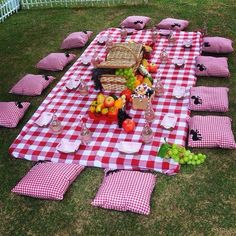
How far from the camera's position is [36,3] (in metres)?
16.4

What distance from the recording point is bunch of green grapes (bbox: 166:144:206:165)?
7.57m

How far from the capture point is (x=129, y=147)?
781cm

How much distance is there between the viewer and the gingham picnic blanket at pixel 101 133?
7.73m

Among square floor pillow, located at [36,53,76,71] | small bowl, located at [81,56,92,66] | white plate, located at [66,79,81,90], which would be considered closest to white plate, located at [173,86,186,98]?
white plate, located at [66,79,81,90]

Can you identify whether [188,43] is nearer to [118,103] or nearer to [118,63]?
[118,63]

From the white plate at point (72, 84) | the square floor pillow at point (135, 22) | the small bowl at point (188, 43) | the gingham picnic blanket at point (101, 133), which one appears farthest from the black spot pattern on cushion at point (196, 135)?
the square floor pillow at point (135, 22)

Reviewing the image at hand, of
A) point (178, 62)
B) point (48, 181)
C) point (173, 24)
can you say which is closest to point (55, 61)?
point (178, 62)

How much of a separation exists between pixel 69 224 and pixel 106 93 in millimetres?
4048

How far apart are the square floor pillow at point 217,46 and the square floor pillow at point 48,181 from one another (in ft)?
20.0

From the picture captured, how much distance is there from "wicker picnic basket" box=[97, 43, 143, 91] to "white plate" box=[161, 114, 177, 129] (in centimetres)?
162

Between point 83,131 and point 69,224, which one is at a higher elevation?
point 83,131

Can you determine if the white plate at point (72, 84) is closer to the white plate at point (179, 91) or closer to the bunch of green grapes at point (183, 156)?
the white plate at point (179, 91)

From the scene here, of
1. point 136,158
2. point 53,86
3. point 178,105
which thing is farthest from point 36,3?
point 136,158

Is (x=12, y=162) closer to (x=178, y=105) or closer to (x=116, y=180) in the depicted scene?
(x=116, y=180)
